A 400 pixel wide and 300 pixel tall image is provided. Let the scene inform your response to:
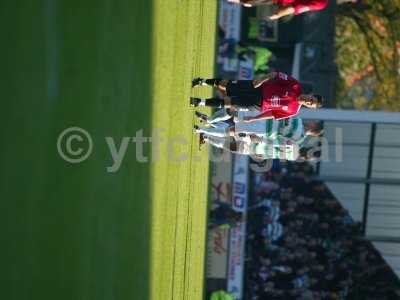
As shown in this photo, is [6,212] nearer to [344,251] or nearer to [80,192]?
[80,192]

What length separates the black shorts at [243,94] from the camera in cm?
1048

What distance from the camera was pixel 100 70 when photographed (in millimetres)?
7699

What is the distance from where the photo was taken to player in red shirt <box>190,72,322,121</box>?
33.9 ft

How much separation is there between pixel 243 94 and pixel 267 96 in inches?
14.9

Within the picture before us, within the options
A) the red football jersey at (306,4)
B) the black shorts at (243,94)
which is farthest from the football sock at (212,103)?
the red football jersey at (306,4)

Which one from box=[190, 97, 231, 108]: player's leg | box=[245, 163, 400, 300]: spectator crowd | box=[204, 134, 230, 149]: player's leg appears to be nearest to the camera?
box=[190, 97, 231, 108]: player's leg

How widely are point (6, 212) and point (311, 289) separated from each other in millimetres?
13416

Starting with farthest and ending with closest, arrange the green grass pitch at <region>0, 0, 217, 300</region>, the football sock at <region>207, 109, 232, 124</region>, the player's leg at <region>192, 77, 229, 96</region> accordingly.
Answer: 1. the football sock at <region>207, 109, 232, 124</region>
2. the player's leg at <region>192, 77, 229, 96</region>
3. the green grass pitch at <region>0, 0, 217, 300</region>

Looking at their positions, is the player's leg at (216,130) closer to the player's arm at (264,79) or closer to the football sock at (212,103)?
the football sock at (212,103)

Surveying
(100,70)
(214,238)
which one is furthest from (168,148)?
(214,238)

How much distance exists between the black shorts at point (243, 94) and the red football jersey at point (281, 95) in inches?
4.2

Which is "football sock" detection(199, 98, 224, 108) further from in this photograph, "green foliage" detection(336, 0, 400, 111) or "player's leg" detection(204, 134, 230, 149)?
"green foliage" detection(336, 0, 400, 111)

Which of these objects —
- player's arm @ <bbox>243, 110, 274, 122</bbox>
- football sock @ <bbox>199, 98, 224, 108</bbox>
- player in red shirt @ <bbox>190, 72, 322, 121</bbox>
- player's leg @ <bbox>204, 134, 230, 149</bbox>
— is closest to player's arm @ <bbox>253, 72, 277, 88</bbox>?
player in red shirt @ <bbox>190, 72, 322, 121</bbox>

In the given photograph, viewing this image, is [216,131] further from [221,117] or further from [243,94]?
[243,94]
